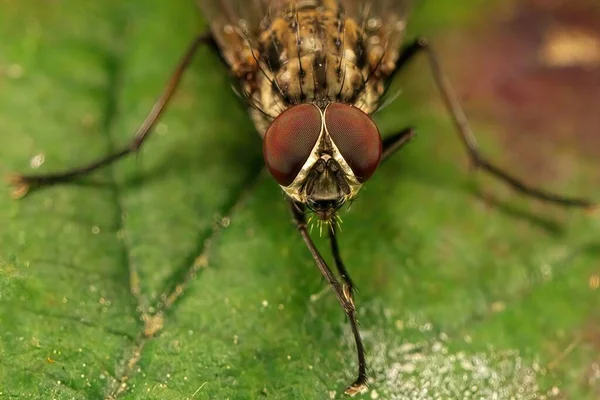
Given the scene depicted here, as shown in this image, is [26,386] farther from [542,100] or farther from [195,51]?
[542,100]

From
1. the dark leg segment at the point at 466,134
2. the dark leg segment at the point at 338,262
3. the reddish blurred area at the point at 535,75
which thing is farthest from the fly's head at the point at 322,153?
the reddish blurred area at the point at 535,75

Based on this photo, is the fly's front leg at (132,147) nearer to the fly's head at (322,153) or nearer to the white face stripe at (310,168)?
the fly's head at (322,153)

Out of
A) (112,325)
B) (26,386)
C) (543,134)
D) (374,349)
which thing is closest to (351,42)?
(543,134)

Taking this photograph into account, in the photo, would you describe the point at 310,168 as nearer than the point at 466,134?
Yes

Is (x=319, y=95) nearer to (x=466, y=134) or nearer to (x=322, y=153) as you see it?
(x=322, y=153)

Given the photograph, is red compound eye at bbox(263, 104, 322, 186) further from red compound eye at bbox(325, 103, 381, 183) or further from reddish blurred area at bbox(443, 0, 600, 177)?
reddish blurred area at bbox(443, 0, 600, 177)

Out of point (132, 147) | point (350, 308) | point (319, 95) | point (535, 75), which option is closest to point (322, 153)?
point (319, 95)

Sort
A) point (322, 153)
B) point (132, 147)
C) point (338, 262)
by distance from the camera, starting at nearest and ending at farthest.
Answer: point (322, 153) → point (338, 262) → point (132, 147)
